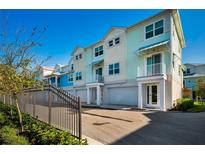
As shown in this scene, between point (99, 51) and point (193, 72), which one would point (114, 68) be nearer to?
point (99, 51)

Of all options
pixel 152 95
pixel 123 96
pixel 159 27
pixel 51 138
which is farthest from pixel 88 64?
pixel 51 138

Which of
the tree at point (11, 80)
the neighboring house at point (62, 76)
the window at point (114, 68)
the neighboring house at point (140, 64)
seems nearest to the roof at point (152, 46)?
the neighboring house at point (140, 64)

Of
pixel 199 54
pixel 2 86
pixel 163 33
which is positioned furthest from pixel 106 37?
pixel 2 86

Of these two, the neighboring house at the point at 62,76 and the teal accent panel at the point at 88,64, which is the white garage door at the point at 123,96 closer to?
the teal accent panel at the point at 88,64

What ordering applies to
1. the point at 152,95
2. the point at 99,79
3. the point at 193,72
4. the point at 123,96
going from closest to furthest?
1. the point at 152,95
2. the point at 123,96
3. the point at 99,79
4. the point at 193,72

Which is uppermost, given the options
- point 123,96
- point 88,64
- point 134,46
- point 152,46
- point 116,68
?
point 134,46

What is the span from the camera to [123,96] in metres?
16.8

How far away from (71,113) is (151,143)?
2.54 m

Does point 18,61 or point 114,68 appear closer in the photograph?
point 18,61

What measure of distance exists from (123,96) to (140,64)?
143 inches

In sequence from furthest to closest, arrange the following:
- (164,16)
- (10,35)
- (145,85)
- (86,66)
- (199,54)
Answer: (86,66) < (145,85) < (164,16) < (199,54) < (10,35)

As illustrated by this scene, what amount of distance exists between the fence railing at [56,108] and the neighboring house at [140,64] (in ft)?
29.4
